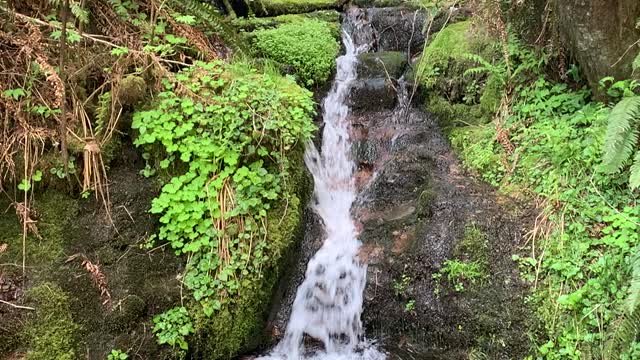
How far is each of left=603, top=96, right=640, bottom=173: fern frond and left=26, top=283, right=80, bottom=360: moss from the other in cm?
436

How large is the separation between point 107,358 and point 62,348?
34 cm

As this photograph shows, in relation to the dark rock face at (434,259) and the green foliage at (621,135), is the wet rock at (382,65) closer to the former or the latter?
the dark rock face at (434,259)

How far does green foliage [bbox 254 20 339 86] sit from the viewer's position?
6.56 meters

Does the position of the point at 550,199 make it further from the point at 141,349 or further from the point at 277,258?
the point at 141,349

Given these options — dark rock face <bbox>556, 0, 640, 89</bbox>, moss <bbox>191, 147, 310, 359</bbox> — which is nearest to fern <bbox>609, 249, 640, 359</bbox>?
dark rock face <bbox>556, 0, 640, 89</bbox>

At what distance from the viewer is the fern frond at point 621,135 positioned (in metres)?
3.58

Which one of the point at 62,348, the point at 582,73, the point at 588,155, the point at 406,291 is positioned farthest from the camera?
the point at 582,73

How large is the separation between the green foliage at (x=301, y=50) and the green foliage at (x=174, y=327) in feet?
12.6

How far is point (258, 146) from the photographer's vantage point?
4.16 meters

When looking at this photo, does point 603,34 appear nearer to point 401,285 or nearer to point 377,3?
point 401,285

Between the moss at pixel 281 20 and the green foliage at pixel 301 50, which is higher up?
the moss at pixel 281 20

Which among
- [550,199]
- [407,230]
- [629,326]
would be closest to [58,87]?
[407,230]

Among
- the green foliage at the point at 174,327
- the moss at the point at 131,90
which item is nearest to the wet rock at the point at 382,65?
the moss at the point at 131,90

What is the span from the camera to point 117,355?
363 centimetres
